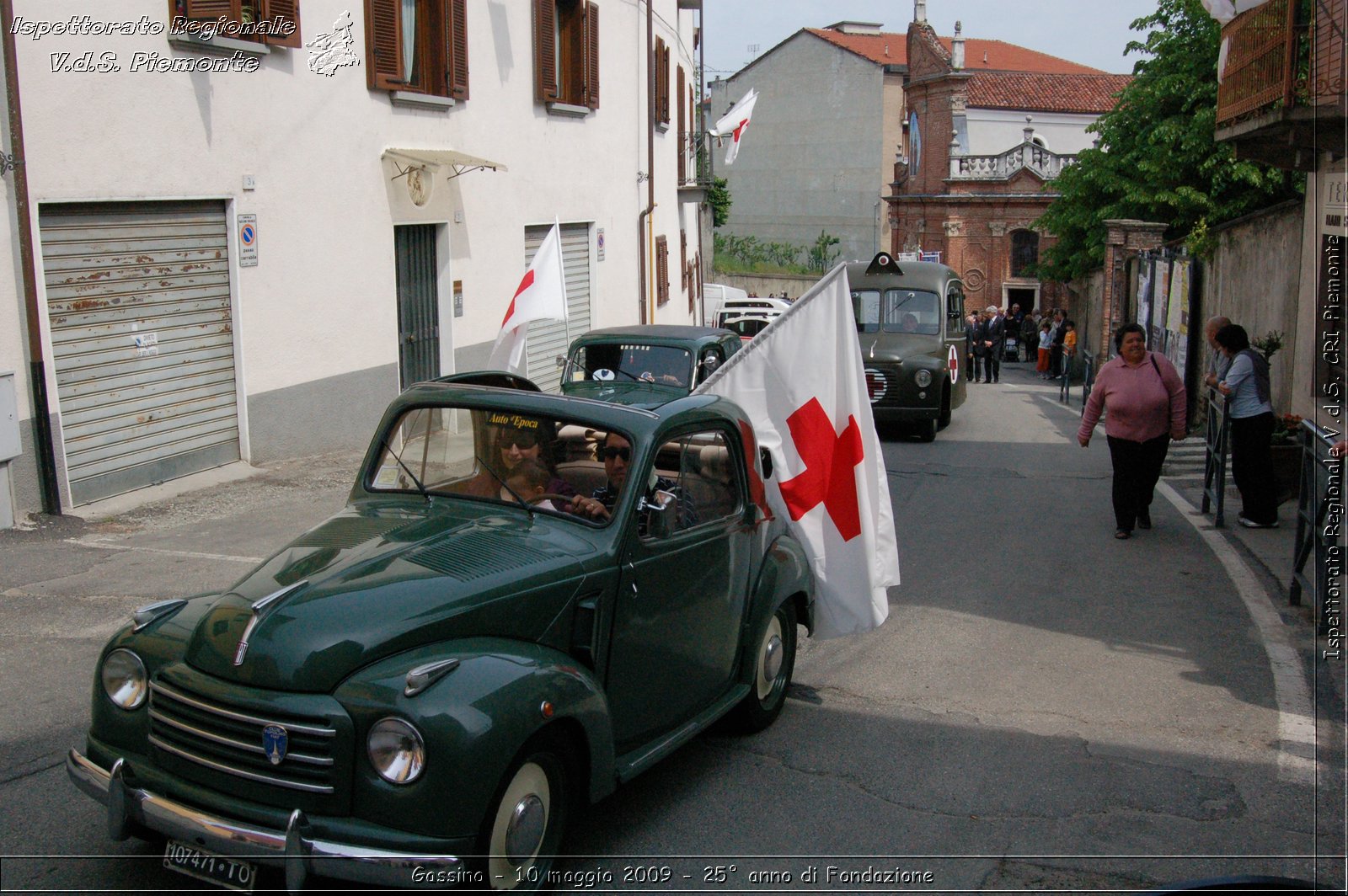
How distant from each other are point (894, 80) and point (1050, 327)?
2574 centimetres

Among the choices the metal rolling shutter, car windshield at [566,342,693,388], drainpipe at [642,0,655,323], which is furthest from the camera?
drainpipe at [642,0,655,323]

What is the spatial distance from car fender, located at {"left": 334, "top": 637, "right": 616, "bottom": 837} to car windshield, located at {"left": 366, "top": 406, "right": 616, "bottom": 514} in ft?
3.42

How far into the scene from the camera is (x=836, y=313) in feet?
21.1

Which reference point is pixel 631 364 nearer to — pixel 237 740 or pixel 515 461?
pixel 515 461

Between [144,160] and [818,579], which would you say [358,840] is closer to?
[818,579]

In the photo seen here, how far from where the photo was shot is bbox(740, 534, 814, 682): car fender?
5757 mm

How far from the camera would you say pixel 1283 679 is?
6859 millimetres

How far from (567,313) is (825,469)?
500 inches

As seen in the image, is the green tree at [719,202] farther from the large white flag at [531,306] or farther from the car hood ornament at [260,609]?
the car hood ornament at [260,609]

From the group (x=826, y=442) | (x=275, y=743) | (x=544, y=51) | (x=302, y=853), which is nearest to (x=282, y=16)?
(x=544, y=51)

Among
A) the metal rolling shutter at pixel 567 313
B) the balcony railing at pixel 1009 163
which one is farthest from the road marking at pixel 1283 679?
the balcony railing at pixel 1009 163

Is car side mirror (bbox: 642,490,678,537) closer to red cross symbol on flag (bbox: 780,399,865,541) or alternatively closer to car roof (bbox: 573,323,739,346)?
red cross symbol on flag (bbox: 780,399,865,541)

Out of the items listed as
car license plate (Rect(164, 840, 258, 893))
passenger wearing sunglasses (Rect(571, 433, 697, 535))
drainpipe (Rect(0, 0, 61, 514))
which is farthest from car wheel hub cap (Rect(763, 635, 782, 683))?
drainpipe (Rect(0, 0, 61, 514))

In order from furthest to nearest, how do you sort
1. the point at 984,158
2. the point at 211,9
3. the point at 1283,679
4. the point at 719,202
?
the point at 984,158 → the point at 719,202 → the point at 211,9 → the point at 1283,679
